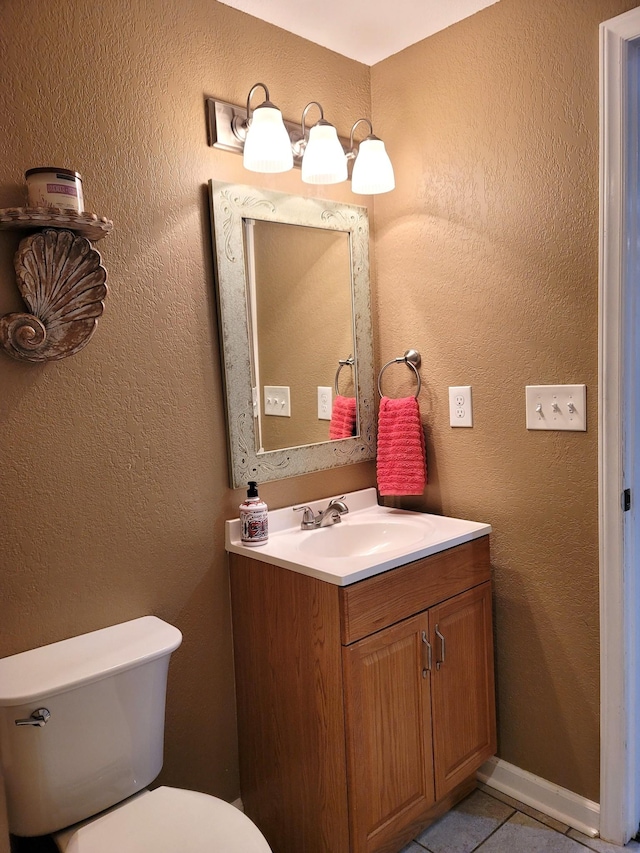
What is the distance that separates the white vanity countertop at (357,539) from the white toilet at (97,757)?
36 centimetres

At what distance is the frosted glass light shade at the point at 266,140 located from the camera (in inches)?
67.2

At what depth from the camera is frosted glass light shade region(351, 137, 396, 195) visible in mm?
1951

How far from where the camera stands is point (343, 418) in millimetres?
2143

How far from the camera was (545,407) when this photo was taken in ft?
6.00

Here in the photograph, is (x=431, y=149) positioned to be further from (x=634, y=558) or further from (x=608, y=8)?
(x=634, y=558)

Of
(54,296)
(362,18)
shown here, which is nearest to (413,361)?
(362,18)

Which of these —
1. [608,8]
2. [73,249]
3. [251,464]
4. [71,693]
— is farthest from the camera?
[251,464]

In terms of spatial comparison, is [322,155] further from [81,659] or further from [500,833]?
[500,833]

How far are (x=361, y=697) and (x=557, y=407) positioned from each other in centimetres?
92

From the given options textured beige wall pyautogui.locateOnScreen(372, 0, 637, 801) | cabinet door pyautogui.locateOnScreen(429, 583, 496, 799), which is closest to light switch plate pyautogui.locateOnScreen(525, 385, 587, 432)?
textured beige wall pyautogui.locateOnScreen(372, 0, 637, 801)

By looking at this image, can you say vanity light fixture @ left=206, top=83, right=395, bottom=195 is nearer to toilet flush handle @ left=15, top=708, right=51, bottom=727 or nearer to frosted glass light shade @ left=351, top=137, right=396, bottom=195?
frosted glass light shade @ left=351, top=137, right=396, bottom=195

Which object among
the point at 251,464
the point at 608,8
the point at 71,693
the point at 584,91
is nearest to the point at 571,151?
the point at 584,91

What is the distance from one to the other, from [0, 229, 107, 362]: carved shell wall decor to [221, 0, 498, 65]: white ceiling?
872 millimetres

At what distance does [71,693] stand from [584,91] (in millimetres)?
1854
